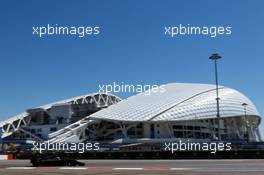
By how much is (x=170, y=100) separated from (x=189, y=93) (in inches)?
327

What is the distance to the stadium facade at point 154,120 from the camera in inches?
4486

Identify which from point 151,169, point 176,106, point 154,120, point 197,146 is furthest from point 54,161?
point 176,106

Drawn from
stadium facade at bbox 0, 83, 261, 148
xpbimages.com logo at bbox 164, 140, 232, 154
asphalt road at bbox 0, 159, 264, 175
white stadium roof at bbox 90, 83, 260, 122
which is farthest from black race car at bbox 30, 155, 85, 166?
white stadium roof at bbox 90, 83, 260, 122

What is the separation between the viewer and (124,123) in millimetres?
116875

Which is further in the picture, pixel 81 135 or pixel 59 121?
pixel 59 121

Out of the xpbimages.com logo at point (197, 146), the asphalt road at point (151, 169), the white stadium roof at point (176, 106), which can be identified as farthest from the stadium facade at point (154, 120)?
the asphalt road at point (151, 169)

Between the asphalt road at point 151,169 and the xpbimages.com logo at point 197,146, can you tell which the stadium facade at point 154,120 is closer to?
the xpbimages.com logo at point 197,146

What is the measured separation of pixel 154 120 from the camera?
111 meters

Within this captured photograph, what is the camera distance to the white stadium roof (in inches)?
4473

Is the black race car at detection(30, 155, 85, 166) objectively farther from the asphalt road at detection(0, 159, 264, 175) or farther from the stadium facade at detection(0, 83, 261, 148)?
the stadium facade at detection(0, 83, 261, 148)

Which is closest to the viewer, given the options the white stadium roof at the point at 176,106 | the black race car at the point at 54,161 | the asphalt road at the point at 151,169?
the asphalt road at the point at 151,169

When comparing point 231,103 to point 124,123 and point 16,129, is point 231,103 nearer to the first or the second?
point 124,123

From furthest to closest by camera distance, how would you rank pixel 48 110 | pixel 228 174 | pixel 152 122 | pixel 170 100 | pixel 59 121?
pixel 48 110
pixel 59 121
pixel 170 100
pixel 152 122
pixel 228 174

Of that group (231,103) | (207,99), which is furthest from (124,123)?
(231,103)
